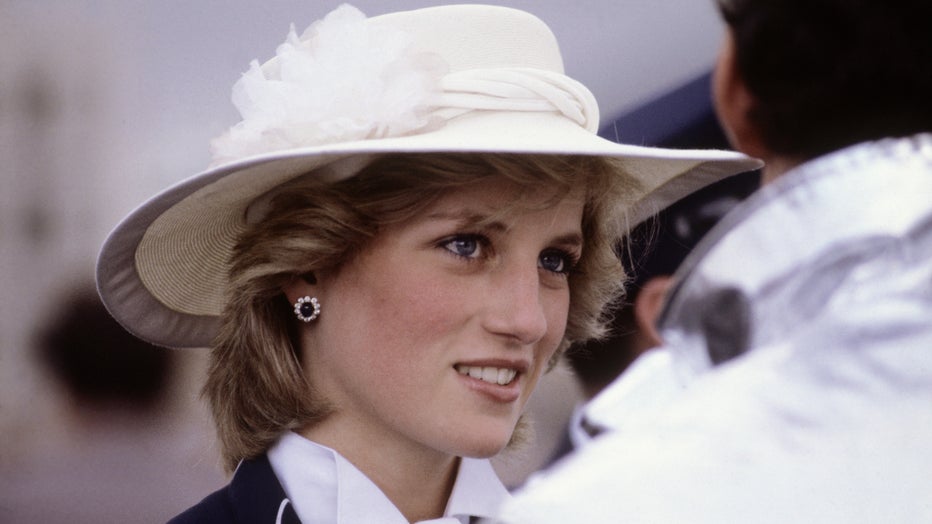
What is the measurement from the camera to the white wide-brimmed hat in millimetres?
1538

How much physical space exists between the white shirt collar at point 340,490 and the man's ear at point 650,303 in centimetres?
71

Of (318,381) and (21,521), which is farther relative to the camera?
(21,521)

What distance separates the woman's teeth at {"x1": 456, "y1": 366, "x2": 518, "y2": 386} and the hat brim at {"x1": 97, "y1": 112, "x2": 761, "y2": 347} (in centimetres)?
31

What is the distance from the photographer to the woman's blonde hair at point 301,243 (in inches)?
62.1

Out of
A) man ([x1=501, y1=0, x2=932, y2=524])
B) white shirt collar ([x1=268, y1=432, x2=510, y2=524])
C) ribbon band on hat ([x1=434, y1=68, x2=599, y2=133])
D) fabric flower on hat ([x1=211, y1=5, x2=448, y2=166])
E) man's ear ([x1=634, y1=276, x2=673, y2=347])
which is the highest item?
man ([x1=501, y1=0, x2=932, y2=524])

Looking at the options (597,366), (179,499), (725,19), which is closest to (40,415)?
(179,499)

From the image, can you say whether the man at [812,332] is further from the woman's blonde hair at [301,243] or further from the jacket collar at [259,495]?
the jacket collar at [259,495]

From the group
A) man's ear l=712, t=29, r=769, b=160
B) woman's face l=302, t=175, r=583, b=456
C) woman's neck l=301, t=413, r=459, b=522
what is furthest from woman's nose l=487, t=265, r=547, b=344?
man's ear l=712, t=29, r=769, b=160

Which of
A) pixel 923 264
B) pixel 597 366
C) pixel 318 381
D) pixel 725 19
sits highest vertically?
pixel 725 19

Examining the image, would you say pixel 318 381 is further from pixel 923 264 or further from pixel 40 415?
pixel 40 415

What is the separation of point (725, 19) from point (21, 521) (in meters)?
2.57

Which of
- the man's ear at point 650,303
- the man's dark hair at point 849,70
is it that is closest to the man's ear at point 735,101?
the man's dark hair at point 849,70

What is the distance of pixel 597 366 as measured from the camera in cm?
262

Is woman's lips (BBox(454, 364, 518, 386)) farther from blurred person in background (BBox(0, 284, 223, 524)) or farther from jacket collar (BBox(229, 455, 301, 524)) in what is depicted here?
blurred person in background (BBox(0, 284, 223, 524))
